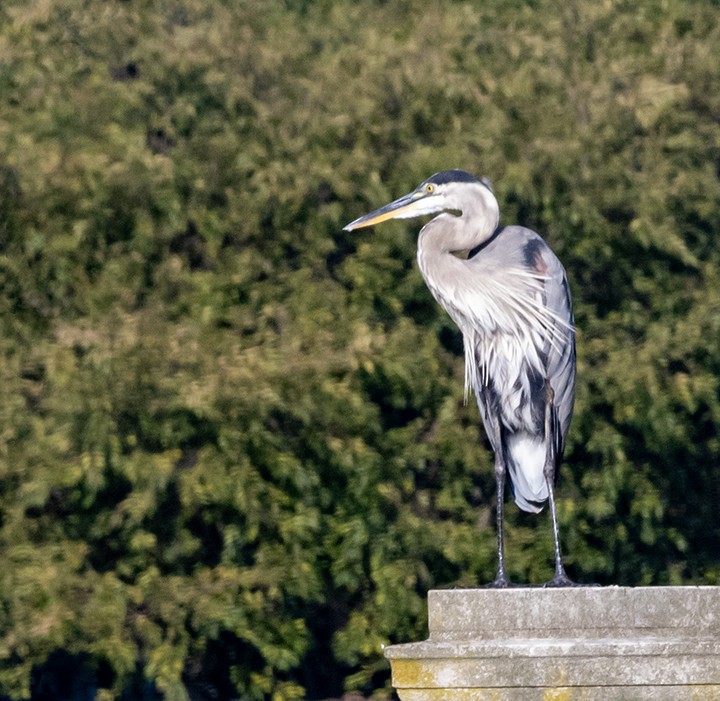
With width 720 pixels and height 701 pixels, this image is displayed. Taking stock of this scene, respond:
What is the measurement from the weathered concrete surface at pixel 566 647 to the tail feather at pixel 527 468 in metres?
0.99

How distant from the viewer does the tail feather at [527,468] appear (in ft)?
20.1

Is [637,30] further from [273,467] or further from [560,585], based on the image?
[560,585]

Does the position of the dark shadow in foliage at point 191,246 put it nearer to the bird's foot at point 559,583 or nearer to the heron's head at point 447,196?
the heron's head at point 447,196

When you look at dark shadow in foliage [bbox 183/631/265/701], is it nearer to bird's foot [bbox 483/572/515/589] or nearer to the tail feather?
the tail feather

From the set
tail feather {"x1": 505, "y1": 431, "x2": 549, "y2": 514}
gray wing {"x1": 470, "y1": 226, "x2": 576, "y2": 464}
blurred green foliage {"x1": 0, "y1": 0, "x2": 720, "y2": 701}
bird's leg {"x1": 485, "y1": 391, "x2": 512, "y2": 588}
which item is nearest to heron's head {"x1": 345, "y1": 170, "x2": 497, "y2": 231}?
gray wing {"x1": 470, "y1": 226, "x2": 576, "y2": 464}

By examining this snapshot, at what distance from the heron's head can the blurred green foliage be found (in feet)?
7.76

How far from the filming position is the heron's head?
6.20 metres

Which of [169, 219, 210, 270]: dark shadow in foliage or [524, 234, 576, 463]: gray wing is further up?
[169, 219, 210, 270]: dark shadow in foliage

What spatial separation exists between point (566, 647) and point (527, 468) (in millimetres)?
1265

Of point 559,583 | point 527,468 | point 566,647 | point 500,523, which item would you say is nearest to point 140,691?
point 527,468

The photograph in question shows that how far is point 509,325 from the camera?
6031 millimetres

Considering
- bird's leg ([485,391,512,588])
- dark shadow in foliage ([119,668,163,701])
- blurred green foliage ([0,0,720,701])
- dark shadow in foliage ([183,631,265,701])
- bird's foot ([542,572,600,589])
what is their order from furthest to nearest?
dark shadow in foliage ([119,668,163,701]), dark shadow in foliage ([183,631,265,701]), blurred green foliage ([0,0,720,701]), bird's leg ([485,391,512,588]), bird's foot ([542,572,600,589])

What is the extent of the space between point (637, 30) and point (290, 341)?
3.51 metres

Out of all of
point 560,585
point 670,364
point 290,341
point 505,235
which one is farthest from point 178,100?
point 560,585
